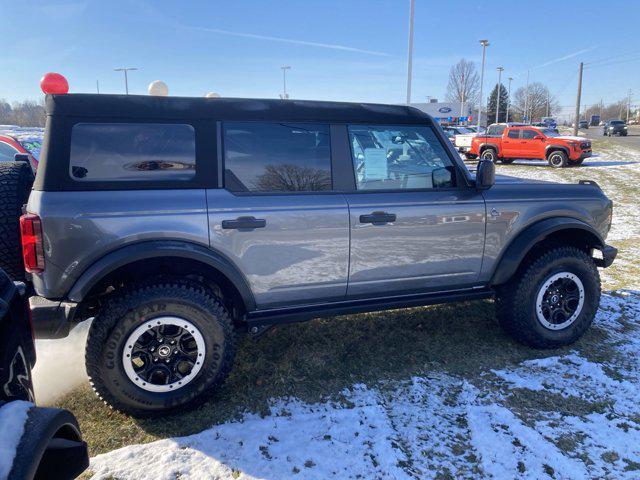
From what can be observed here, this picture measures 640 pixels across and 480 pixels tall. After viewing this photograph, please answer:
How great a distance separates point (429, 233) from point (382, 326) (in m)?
1.25

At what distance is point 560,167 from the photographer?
1903cm

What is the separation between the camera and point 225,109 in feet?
10.0

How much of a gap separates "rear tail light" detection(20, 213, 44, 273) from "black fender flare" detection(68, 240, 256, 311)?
0.24 metres

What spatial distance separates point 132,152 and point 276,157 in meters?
0.93

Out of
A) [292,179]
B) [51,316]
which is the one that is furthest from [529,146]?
[51,316]

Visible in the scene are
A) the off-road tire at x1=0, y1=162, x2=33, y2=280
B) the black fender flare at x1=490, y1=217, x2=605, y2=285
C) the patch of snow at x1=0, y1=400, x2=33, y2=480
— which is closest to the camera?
the patch of snow at x1=0, y1=400, x2=33, y2=480

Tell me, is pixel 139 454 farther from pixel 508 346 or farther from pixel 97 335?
pixel 508 346

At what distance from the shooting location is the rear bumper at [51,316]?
2648 mm

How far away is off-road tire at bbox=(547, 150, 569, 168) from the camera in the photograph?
61.9ft

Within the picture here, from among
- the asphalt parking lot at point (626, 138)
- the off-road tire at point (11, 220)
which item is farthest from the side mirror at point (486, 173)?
the asphalt parking lot at point (626, 138)

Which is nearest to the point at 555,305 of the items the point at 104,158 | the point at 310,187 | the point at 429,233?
the point at 429,233

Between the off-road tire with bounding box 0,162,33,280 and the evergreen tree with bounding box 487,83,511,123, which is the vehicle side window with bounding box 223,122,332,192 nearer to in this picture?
the off-road tire with bounding box 0,162,33,280

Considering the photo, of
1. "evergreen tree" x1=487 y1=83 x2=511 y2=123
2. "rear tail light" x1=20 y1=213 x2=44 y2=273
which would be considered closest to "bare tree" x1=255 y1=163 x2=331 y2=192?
"rear tail light" x1=20 y1=213 x2=44 y2=273

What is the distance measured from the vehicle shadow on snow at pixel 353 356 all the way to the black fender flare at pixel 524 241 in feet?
2.23
